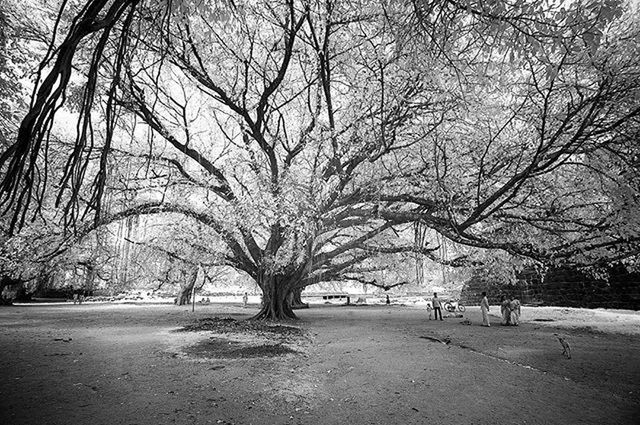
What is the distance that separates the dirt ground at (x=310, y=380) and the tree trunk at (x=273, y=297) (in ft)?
12.0

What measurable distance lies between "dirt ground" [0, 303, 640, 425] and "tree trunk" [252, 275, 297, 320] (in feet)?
12.0

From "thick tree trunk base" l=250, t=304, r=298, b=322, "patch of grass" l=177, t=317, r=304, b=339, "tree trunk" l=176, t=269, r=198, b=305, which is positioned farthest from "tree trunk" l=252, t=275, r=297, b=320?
"tree trunk" l=176, t=269, r=198, b=305

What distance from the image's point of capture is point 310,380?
525 centimetres

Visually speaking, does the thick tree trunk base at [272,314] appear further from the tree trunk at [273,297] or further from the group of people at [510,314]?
the group of people at [510,314]

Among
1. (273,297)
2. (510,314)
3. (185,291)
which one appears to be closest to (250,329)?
(273,297)

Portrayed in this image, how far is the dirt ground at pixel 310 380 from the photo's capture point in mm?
3896

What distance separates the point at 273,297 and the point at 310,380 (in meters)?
8.08

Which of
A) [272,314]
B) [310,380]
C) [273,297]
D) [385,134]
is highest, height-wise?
[385,134]

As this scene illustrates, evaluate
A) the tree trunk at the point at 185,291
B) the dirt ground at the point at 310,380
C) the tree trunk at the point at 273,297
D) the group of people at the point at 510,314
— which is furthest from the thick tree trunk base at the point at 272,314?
the tree trunk at the point at 185,291

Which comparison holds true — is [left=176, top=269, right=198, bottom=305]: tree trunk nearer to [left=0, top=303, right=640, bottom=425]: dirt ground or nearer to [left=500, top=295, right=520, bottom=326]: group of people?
[left=0, top=303, right=640, bottom=425]: dirt ground

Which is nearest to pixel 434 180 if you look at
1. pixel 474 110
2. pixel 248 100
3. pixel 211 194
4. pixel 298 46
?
pixel 474 110

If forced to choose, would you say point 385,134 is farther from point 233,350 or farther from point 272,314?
point 272,314

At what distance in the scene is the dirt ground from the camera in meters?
3.90

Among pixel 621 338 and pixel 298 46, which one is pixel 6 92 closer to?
pixel 298 46
